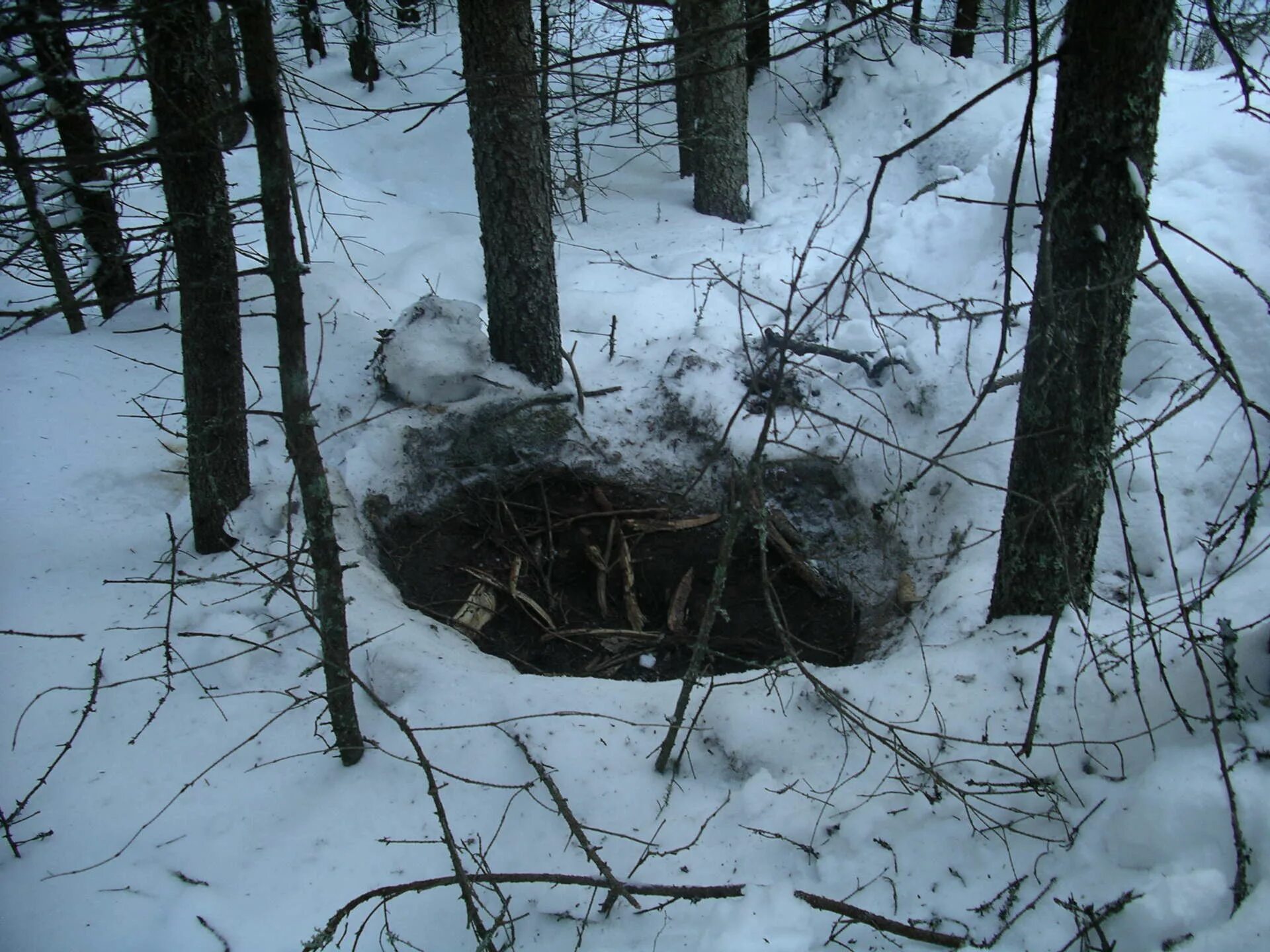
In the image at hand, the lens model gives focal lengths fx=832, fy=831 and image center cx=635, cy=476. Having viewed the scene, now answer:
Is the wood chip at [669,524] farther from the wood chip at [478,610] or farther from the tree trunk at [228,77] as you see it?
the tree trunk at [228,77]

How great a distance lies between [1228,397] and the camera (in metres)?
3.97

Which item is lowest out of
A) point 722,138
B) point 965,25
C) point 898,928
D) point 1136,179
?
point 898,928

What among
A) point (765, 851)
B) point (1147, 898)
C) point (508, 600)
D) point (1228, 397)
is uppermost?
point (1228, 397)

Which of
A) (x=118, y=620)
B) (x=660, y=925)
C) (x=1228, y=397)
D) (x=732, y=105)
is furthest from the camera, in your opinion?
(x=732, y=105)

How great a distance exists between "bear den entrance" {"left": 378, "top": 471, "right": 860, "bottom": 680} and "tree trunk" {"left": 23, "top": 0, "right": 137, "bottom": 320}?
79.2 inches

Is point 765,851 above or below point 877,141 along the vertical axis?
below

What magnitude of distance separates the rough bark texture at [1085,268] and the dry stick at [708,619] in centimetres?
75

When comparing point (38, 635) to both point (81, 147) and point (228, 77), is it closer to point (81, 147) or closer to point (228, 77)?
point (228, 77)

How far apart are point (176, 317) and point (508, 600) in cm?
363

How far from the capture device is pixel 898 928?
2227mm

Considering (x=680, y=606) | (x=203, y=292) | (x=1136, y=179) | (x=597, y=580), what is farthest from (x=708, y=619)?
(x=203, y=292)

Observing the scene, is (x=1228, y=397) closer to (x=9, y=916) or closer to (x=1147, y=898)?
(x=1147, y=898)

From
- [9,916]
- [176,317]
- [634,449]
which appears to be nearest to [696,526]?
[634,449]

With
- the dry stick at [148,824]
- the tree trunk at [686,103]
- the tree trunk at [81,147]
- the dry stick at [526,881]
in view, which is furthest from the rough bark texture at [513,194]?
the dry stick at [526,881]
